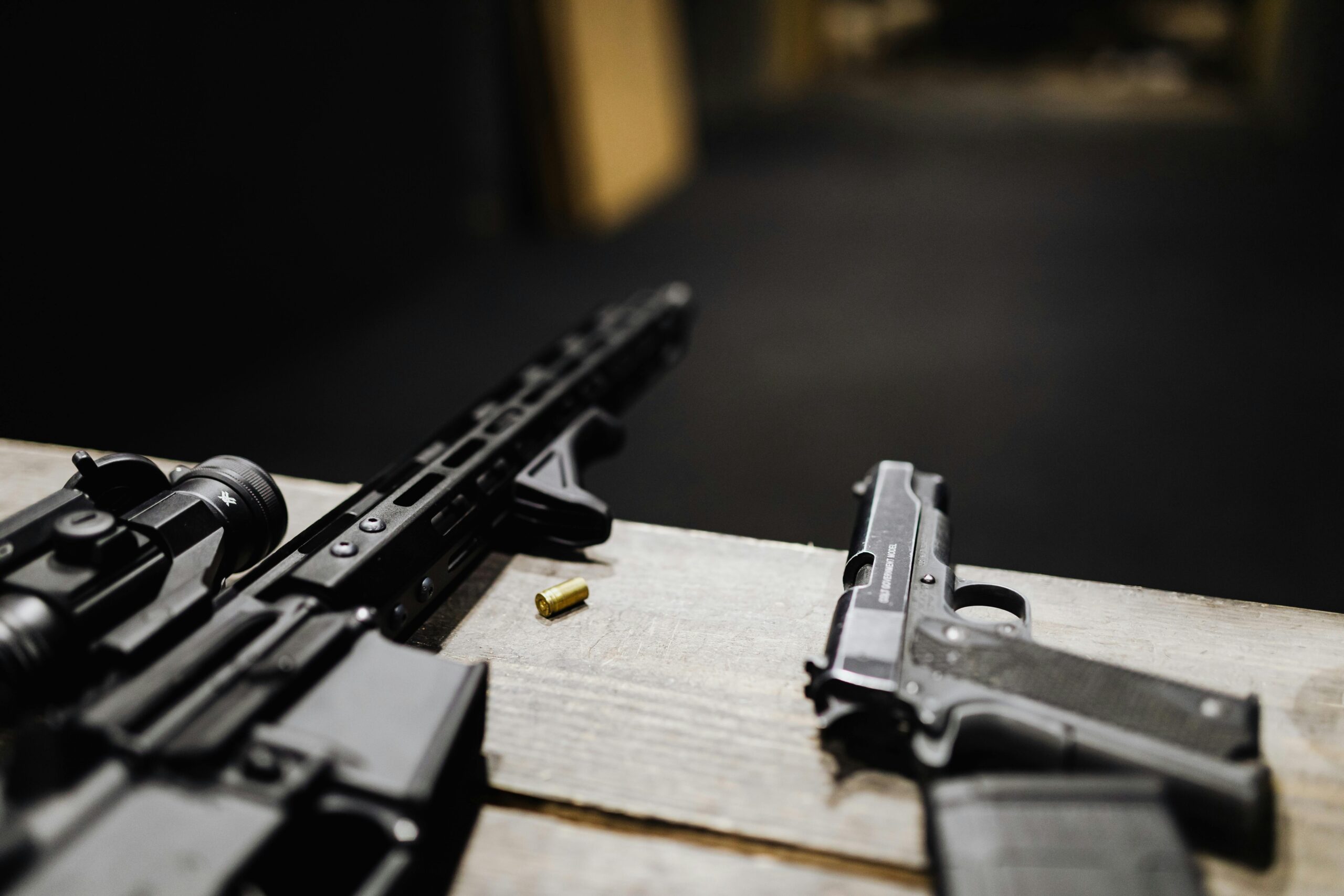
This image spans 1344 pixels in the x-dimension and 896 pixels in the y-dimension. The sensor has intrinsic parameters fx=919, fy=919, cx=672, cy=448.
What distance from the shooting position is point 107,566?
2.80ft

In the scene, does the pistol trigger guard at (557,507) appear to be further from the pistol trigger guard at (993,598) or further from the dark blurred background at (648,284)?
the dark blurred background at (648,284)

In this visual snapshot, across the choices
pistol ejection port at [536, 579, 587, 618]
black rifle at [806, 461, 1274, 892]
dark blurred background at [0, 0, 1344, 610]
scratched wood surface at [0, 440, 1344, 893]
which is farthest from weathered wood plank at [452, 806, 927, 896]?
dark blurred background at [0, 0, 1344, 610]

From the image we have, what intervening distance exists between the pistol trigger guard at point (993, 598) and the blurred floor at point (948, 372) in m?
1.57

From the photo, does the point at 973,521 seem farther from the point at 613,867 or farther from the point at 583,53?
the point at 583,53

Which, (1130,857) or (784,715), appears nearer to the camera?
(1130,857)

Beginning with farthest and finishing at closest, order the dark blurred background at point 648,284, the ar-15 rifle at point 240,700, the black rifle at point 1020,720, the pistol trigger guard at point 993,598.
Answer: the dark blurred background at point 648,284 → the pistol trigger guard at point 993,598 → the black rifle at point 1020,720 → the ar-15 rifle at point 240,700

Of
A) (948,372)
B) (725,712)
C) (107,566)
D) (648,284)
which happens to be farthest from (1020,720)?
(648,284)

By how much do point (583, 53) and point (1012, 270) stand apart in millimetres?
2748

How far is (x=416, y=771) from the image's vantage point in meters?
0.76

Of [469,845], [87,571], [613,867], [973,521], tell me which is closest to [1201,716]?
[613,867]

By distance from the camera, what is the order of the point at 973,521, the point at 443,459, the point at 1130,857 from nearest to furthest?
1. the point at 1130,857
2. the point at 443,459
3. the point at 973,521

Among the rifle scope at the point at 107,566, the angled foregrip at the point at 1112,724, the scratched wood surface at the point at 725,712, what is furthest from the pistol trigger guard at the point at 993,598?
the rifle scope at the point at 107,566

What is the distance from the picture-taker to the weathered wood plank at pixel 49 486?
1.32 metres

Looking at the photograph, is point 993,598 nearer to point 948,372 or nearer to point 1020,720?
point 1020,720
